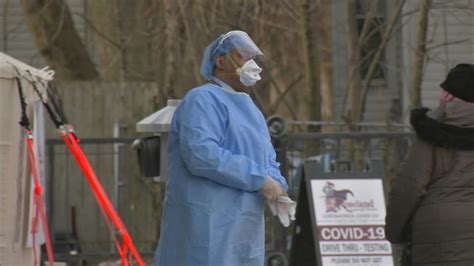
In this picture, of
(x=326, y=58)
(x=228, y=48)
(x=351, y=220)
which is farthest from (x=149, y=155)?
(x=326, y=58)

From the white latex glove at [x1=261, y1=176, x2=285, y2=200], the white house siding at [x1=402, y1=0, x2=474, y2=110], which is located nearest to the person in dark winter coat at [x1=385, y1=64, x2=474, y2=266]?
the white latex glove at [x1=261, y1=176, x2=285, y2=200]

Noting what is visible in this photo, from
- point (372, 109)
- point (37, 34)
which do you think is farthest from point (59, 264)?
point (372, 109)

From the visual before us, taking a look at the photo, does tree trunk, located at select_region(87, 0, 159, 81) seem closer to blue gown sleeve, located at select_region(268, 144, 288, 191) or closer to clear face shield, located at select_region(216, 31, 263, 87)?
clear face shield, located at select_region(216, 31, 263, 87)

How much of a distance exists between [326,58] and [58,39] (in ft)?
21.4

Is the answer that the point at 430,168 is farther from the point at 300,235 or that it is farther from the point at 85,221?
the point at 85,221

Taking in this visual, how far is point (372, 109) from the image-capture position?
2078 centimetres

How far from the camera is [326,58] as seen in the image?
63.7ft

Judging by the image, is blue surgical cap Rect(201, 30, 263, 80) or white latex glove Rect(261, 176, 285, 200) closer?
white latex glove Rect(261, 176, 285, 200)

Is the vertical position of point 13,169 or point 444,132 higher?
point 444,132

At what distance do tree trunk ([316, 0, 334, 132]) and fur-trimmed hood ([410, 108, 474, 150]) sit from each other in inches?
422

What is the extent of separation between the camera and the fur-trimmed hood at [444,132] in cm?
604

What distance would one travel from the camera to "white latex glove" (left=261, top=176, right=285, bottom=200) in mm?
5551

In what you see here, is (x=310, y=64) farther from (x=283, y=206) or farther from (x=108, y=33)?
(x=283, y=206)

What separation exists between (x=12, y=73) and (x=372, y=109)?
13.3 metres
